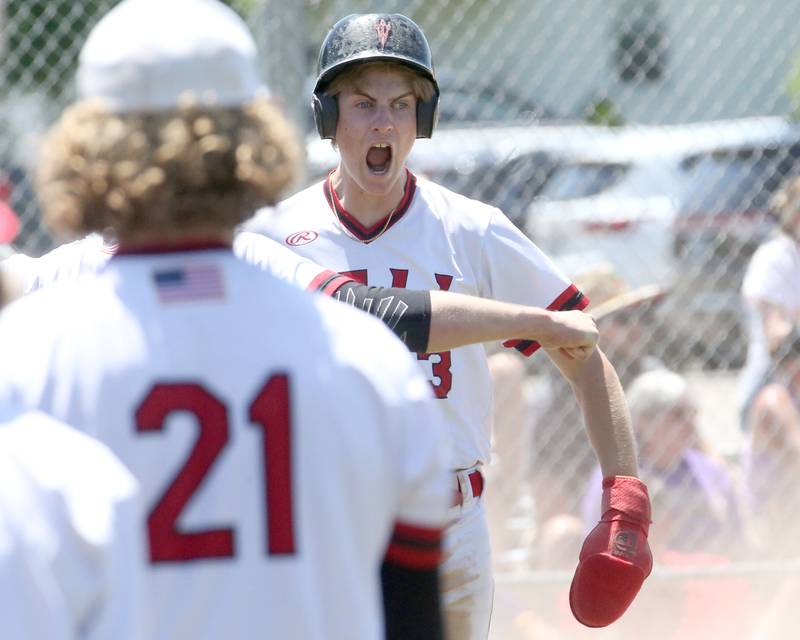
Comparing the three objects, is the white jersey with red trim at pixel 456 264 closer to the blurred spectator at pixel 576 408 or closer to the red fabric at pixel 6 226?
the red fabric at pixel 6 226

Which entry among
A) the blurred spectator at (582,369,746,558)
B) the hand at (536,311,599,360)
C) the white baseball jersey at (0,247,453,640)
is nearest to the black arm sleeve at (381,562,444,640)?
the white baseball jersey at (0,247,453,640)

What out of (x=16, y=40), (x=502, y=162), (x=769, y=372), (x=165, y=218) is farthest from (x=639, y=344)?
(x=165, y=218)

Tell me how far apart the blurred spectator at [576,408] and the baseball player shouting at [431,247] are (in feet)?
7.28

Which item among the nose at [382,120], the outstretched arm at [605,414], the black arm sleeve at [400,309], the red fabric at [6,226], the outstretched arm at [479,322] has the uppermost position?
the outstretched arm at [479,322]

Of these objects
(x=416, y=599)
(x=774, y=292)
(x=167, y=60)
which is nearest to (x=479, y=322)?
(x=416, y=599)

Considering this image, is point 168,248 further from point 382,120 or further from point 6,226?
point 382,120

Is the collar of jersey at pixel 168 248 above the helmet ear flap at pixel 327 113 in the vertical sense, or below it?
above

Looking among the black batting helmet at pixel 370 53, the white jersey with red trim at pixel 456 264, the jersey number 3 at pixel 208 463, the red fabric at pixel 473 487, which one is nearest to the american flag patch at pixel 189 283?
the jersey number 3 at pixel 208 463

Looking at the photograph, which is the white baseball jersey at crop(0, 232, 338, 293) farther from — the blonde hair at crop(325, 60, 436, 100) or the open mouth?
the blonde hair at crop(325, 60, 436, 100)

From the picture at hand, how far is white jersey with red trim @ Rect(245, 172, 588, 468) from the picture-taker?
3389 mm

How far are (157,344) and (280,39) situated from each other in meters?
3.52

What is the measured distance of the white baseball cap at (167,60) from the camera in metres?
1.77

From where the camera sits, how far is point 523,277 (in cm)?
341

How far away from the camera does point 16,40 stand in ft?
21.4
